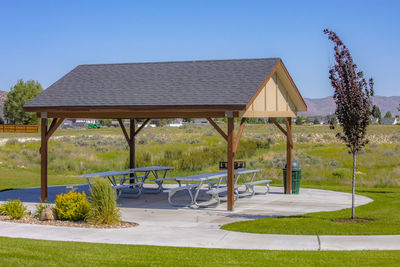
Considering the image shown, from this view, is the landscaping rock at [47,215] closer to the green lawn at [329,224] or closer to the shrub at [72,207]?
the shrub at [72,207]

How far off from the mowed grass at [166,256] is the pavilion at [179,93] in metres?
5.43

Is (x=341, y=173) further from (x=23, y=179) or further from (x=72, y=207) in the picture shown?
(x=72, y=207)

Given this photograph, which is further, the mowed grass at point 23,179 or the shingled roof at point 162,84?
the mowed grass at point 23,179

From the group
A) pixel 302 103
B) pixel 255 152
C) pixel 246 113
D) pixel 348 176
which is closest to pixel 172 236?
pixel 246 113

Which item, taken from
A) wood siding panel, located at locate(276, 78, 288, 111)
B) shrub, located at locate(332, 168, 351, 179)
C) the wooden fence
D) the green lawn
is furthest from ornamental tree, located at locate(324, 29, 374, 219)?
the wooden fence

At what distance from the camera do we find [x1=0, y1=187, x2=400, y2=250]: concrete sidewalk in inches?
370

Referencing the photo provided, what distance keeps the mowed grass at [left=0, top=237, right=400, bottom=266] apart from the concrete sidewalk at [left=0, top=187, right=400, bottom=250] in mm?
618

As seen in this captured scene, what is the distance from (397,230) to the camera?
10.6 metres

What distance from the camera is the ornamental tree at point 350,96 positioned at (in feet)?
37.0

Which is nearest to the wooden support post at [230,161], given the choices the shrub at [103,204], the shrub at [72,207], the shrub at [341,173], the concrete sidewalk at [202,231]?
the concrete sidewalk at [202,231]

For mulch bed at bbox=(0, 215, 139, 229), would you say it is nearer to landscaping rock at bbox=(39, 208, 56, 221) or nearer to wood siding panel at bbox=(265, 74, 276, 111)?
landscaping rock at bbox=(39, 208, 56, 221)

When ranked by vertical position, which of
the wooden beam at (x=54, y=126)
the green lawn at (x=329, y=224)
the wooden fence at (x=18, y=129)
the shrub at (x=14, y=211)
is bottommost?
the green lawn at (x=329, y=224)

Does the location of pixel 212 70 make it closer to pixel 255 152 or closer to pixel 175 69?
pixel 175 69

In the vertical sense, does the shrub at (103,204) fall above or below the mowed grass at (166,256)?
above
